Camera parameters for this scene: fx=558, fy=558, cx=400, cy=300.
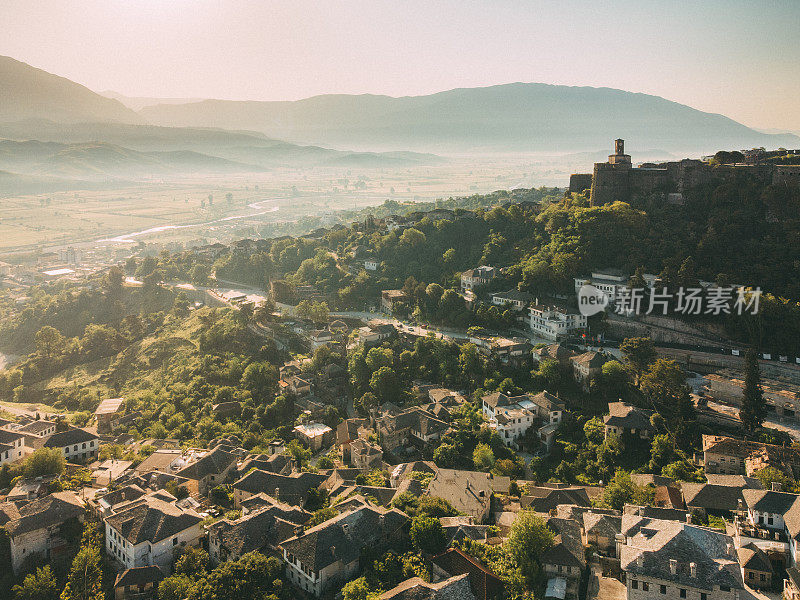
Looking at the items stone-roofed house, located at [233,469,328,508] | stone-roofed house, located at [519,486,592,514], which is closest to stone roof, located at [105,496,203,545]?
stone-roofed house, located at [233,469,328,508]

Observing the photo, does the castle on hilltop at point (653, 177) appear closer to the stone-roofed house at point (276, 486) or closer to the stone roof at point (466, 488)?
the stone roof at point (466, 488)

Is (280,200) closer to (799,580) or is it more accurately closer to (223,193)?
(223,193)

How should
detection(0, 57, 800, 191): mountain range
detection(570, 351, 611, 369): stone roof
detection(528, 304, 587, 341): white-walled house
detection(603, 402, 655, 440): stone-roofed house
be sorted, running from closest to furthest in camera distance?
detection(603, 402, 655, 440): stone-roofed house < detection(570, 351, 611, 369): stone roof < detection(528, 304, 587, 341): white-walled house < detection(0, 57, 800, 191): mountain range

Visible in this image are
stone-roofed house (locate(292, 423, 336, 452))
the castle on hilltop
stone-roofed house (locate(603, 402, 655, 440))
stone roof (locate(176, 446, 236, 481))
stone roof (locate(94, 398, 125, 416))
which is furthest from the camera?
the castle on hilltop

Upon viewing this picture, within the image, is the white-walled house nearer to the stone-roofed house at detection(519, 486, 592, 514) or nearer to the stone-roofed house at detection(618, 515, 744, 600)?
the stone-roofed house at detection(519, 486, 592, 514)

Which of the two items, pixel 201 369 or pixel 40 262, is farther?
pixel 40 262

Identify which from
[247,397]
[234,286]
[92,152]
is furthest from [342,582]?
[92,152]

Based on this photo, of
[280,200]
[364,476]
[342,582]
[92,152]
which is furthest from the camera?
[92,152]
